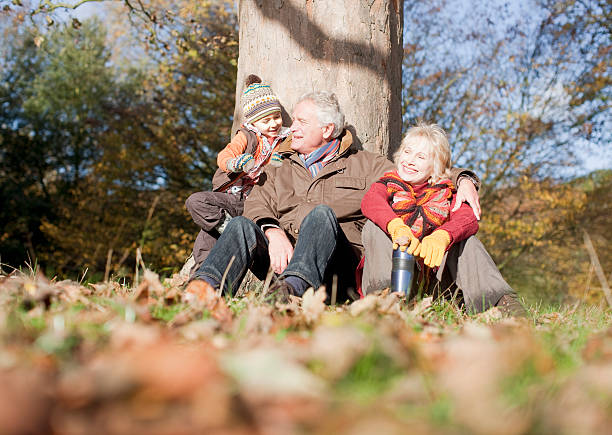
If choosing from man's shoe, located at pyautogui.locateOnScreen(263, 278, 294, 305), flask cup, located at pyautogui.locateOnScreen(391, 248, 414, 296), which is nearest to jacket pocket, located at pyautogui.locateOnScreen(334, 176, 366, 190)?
flask cup, located at pyautogui.locateOnScreen(391, 248, 414, 296)

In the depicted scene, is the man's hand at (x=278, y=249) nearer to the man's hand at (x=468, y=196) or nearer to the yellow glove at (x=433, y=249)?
the yellow glove at (x=433, y=249)

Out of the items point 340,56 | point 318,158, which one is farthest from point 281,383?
point 340,56

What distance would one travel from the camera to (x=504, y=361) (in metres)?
1.09

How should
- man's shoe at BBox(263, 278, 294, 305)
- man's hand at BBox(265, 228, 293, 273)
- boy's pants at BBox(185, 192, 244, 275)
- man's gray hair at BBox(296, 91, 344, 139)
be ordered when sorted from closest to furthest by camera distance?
1. man's shoe at BBox(263, 278, 294, 305)
2. man's hand at BBox(265, 228, 293, 273)
3. man's gray hair at BBox(296, 91, 344, 139)
4. boy's pants at BBox(185, 192, 244, 275)

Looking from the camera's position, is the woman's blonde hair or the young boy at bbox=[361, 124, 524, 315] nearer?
the young boy at bbox=[361, 124, 524, 315]

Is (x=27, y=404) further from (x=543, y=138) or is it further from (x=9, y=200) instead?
(x=9, y=200)

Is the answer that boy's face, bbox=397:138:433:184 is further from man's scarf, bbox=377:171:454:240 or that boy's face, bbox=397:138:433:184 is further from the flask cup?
the flask cup

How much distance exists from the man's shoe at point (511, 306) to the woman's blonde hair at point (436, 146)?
0.83m

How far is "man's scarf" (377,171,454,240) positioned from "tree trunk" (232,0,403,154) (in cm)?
87

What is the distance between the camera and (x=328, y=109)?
368 centimetres

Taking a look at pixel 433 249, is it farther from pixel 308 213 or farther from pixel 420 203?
pixel 308 213

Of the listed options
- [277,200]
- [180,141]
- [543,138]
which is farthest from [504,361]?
[180,141]

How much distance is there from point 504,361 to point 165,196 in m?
12.1

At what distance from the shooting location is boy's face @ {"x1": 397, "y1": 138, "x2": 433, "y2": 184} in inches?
129
